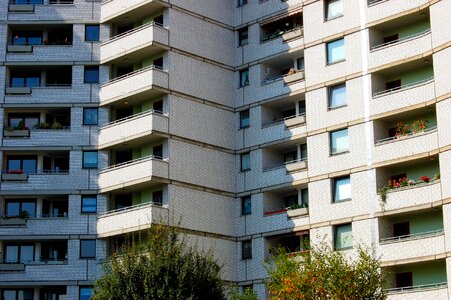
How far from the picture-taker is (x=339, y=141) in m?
68.9

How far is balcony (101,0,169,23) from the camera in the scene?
7425 cm

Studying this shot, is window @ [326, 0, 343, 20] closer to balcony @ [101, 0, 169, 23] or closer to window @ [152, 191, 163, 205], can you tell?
balcony @ [101, 0, 169, 23]

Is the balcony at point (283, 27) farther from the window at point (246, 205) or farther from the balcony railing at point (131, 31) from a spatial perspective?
the window at point (246, 205)

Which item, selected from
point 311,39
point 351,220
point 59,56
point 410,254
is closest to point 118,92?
point 59,56

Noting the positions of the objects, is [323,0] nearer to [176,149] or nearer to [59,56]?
[176,149]

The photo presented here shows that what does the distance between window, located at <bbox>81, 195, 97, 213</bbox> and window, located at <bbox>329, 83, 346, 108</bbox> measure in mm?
16807

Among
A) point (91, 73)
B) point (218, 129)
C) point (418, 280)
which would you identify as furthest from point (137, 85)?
point (418, 280)

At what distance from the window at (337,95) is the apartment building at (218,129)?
0.44 feet

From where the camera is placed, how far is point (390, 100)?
66500 millimetres

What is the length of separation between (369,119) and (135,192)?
16.6 meters

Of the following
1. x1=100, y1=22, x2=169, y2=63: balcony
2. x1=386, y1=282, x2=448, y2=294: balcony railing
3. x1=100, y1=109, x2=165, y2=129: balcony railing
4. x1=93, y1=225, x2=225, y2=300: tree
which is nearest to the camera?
x1=93, y1=225, x2=225, y2=300: tree

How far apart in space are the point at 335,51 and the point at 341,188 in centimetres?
888

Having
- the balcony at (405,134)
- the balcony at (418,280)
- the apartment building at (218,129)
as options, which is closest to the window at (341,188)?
the apartment building at (218,129)

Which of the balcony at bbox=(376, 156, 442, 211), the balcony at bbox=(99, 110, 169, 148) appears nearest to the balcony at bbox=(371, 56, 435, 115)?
the balcony at bbox=(376, 156, 442, 211)
